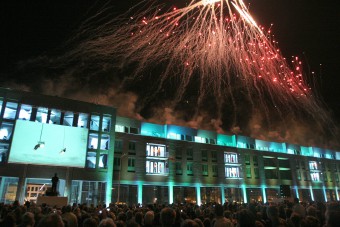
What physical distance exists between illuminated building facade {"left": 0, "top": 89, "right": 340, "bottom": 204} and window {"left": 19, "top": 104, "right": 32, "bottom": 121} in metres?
0.10

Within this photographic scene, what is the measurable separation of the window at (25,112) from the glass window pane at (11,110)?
0.70 m

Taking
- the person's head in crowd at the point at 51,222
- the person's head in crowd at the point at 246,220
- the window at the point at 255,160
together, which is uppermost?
the window at the point at 255,160

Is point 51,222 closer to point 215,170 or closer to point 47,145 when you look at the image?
point 47,145

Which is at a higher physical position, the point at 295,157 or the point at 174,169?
the point at 295,157

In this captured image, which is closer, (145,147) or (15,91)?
(15,91)

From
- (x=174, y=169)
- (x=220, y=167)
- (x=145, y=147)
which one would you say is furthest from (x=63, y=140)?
(x=220, y=167)

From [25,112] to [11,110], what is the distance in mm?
1654

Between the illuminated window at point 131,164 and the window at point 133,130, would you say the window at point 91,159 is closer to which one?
the illuminated window at point 131,164

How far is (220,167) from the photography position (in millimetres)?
50719

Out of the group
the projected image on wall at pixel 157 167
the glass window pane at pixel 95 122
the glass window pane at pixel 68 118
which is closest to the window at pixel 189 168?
the projected image on wall at pixel 157 167

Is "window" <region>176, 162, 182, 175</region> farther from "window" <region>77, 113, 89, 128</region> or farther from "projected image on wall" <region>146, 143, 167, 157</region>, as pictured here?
"window" <region>77, 113, 89, 128</region>

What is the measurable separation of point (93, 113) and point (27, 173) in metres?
11.4

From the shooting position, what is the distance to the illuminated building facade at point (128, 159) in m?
31.9

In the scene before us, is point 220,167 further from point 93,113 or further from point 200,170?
point 93,113
